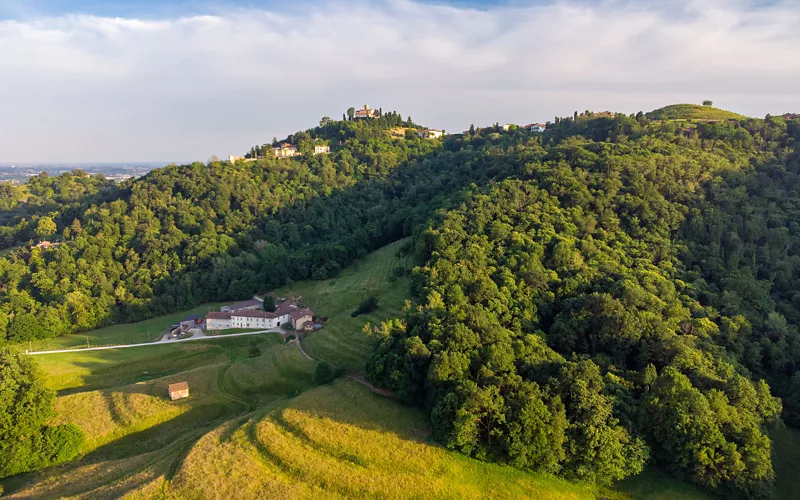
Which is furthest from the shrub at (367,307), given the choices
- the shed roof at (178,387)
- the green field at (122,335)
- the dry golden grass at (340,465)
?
the green field at (122,335)

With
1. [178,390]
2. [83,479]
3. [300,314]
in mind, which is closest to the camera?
[83,479]

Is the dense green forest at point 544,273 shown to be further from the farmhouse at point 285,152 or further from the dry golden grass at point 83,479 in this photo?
the farmhouse at point 285,152

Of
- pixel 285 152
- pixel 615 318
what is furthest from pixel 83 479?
pixel 285 152

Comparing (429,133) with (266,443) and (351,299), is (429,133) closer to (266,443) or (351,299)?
(351,299)

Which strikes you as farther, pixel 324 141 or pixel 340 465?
pixel 324 141

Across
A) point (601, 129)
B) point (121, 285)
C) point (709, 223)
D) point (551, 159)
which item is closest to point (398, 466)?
point (709, 223)

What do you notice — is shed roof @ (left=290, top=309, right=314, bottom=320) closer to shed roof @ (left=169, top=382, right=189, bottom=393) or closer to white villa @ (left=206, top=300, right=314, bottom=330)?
white villa @ (left=206, top=300, right=314, bottom=330)
